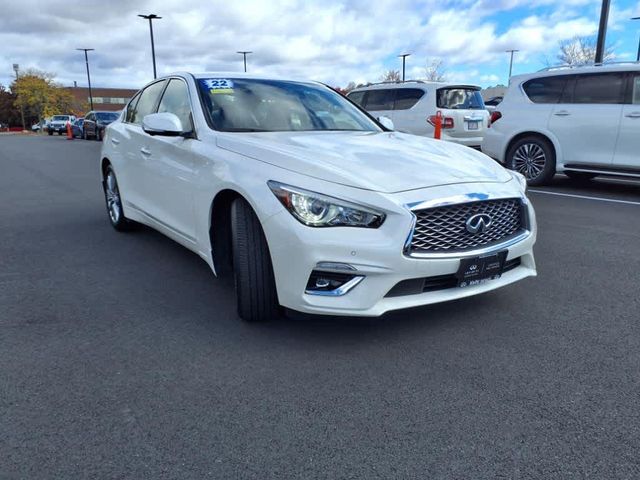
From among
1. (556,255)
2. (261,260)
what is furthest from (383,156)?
(556,255)

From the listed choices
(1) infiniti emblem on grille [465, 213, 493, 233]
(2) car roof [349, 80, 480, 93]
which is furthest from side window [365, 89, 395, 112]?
(1) infiniti emblem on grille [465, 213, 493, 233]

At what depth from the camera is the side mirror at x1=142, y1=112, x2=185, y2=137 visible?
3.66 meters

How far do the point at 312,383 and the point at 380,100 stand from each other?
10813mm

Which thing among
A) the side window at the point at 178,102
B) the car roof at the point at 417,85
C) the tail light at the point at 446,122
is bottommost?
the tail light at the point at 446,122

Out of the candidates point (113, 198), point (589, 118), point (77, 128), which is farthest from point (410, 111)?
point (77, 128)

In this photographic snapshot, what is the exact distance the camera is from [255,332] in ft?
10.3

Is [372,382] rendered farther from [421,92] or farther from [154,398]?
[421,92]

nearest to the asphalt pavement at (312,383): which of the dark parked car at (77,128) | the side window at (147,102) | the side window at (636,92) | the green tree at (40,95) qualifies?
the side window at (147,102)

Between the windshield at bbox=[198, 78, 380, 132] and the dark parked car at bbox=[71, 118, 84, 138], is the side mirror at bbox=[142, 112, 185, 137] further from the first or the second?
the dark parked car at bbox=[71, 118, 84, 138]

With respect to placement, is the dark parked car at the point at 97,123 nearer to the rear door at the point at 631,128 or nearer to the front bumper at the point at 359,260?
the rear door at the point at 631,128

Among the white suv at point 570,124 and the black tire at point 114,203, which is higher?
the white suv at point 570,124

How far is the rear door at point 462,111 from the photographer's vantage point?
11273 mm

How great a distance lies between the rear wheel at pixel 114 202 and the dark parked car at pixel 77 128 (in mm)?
27551

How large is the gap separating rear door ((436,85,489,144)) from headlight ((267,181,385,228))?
919cm
